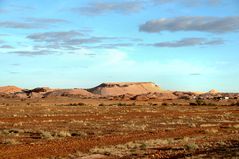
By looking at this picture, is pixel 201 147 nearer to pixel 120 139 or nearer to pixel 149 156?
pixel 149 156

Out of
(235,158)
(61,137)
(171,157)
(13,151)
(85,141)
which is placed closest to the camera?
(235,158)

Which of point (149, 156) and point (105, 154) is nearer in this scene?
point (149, 156)

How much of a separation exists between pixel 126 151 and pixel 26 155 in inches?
Result: 178

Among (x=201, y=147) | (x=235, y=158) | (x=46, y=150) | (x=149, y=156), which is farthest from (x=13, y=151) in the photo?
(x=235, y=158)

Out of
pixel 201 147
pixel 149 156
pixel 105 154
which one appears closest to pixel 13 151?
pixel 105 154

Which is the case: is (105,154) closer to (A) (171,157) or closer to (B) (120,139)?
(A) (171,157)

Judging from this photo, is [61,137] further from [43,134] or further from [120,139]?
[120,139]

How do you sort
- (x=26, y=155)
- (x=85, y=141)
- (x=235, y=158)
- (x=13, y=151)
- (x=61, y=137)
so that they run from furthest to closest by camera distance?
(x=61, y=137) < (x=85, y=141) < (x=13, y=151) < (x=26, y=155) < (x=235, y=158)

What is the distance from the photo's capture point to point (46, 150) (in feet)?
75.0

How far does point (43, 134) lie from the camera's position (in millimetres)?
31188

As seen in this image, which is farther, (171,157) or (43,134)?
(43,134)

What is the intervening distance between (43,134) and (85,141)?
4.88m

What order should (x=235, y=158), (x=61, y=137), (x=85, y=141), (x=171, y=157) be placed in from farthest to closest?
(x=61, y=137) → (x=85, y=141) → (x=171, y=157) → (x=235, y=158)

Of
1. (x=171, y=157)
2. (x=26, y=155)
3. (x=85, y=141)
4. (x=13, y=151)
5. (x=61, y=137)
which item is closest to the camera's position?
(x=171, y=157)
